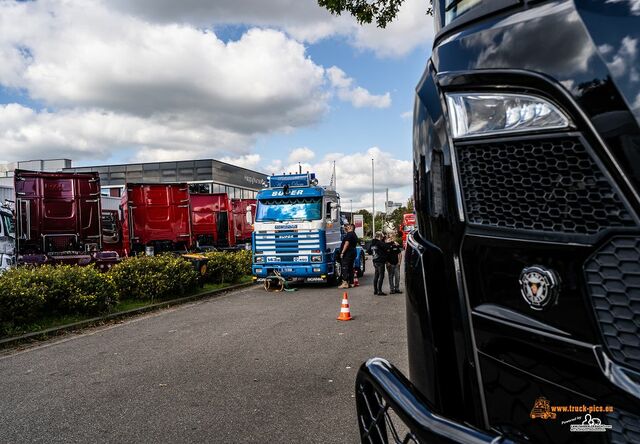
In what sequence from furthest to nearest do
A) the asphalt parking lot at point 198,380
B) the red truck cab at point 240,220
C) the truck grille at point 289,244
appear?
the red truck cab at point 240,220
the truck grille at point 289,244
the asphalt parking lot at point 198,380

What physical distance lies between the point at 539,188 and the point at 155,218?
16489 millimetres

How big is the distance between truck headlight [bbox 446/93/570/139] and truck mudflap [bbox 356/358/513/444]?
66 cm

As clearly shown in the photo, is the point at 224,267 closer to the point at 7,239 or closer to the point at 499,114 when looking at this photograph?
the point at 7,239

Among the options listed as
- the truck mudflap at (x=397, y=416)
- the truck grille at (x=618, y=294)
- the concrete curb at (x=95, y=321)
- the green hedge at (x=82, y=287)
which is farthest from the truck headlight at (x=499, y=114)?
the green hedge at (x=82, y=287)

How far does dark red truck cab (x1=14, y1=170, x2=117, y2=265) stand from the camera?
41.0 feet

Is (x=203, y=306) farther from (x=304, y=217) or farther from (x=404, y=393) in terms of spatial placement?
(x=404, y=393)

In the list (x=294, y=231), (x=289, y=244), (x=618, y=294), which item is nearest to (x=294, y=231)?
(x=294, y=231)

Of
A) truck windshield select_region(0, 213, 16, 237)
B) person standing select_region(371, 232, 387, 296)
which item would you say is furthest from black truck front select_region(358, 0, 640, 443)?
truck windshield select_region(0, 213, 16, 237)

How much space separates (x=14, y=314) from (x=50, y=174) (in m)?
6.43

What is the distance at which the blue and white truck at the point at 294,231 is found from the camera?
14164mm

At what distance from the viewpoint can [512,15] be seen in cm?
115

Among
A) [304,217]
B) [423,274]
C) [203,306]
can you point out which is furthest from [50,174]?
[423,274]

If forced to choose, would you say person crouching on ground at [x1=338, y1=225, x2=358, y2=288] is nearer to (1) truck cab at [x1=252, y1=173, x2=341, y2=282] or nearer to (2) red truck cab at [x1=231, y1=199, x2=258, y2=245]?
(1) truck cab at [x1=252, y1=173, x2=341, y2=282]

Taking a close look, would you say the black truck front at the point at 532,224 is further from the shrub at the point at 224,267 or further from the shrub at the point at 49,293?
the shrub at the point at 224,267
